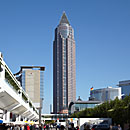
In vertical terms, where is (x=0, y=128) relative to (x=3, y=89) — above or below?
below

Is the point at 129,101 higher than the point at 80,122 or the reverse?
higher

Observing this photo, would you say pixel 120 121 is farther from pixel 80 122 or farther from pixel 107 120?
pixel 80 122

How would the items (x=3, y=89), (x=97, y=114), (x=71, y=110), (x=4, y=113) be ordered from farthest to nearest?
1. (x=71, y=110)
2. (x=97, y=114)
3. (x=4, y=113)
4. (x=3, y=89)

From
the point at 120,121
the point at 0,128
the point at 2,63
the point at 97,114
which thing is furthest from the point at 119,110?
the point at 0,128

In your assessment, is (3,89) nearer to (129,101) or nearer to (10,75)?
(10,75)

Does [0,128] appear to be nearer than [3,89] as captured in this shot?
Yes

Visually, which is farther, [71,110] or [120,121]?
[71,110]

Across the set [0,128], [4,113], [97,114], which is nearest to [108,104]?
[97,114]

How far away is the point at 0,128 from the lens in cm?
2888

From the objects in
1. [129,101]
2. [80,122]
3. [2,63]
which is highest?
[2,63]

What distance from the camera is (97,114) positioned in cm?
8662

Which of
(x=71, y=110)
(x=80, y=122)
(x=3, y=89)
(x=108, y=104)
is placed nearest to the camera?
(x=3, y=89)

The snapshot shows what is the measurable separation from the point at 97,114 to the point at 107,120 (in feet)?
74.0

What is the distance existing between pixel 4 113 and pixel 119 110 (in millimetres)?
24890
